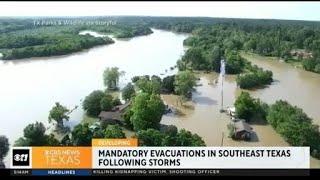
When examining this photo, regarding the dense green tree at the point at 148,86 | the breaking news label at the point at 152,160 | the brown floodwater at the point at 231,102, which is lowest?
the brown floodwater at the point at 231,102

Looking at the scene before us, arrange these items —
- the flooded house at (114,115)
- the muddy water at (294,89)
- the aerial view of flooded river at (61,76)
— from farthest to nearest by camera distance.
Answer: the muddy water at (294,89) < the flooded house at (114,115) < the aerial view of flooded river at (61,76)

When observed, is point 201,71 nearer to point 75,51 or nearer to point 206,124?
point 75,51

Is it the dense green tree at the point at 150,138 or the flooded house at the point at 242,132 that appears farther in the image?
the flooded house at the point at 242,132

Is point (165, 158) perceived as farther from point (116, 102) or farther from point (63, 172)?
point (116, 102)

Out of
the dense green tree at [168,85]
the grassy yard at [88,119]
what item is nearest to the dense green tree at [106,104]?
the grassy yard at [88,119]

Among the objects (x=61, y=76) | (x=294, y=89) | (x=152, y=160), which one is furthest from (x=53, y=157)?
(x=294, y=89)

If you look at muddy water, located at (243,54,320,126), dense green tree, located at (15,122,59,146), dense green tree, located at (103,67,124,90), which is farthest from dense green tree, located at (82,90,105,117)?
muddy water, located at (243,54,320,126)

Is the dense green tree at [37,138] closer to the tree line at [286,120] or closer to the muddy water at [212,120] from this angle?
the muddy water at [212,120]
